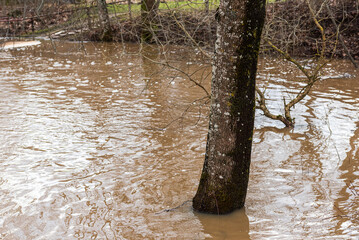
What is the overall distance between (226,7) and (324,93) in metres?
7.93

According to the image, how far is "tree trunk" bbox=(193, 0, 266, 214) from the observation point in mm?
4539

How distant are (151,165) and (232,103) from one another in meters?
2.67

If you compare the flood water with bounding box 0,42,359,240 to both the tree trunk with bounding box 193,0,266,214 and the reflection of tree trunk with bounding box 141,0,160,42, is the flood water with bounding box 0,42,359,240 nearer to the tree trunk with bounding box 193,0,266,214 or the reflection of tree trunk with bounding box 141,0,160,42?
the tree trunk with bounding box 193,0,266,214

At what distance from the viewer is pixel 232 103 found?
15.3 feet

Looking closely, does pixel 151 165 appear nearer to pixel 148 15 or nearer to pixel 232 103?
pixel 232 103

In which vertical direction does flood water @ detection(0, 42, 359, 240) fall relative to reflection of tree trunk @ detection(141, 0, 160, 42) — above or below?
below

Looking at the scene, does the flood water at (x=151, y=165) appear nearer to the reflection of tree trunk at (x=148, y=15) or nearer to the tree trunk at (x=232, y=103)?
the tree trunk at (x=232, y=103)

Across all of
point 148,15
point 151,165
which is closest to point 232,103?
point 151,165

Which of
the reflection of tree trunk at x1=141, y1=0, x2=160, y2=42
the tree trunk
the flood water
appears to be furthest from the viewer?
the reflection of tree trunk at x1=141, y1=0, x2=160, y2=42

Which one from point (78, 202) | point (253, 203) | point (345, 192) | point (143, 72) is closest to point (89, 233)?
point (78, 202)

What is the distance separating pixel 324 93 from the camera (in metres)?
11.6

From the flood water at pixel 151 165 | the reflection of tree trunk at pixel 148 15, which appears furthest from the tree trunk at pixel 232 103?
the reflection of tree trunk at pixel 148 15

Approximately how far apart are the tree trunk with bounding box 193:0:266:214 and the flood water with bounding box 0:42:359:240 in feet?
1.33

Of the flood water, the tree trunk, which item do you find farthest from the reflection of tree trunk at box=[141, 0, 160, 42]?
the tree trunk
